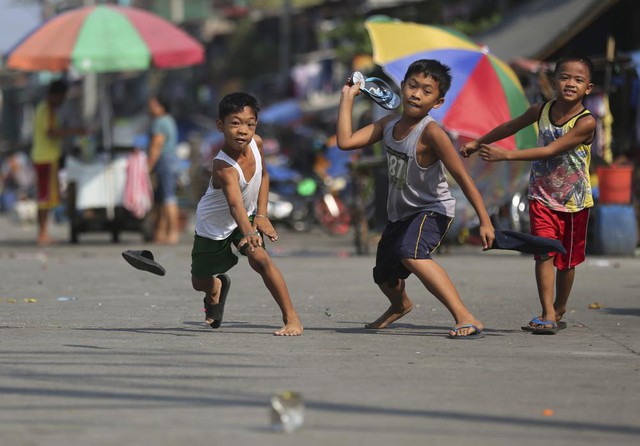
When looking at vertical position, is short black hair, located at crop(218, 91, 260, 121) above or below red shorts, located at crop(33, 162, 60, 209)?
above

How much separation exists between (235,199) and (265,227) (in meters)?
0.22

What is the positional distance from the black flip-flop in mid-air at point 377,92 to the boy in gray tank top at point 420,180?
0.06m

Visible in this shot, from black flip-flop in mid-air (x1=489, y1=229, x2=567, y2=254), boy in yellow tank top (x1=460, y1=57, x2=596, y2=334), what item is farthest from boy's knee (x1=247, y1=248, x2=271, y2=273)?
boy in yellow tank top (x1=460, y1=57, x2=596, y2=334)

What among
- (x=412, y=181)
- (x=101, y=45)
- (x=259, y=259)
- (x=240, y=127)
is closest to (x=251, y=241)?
(x=259, y=259)

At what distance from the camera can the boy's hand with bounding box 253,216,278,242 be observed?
7514mm

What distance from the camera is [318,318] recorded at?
8797 mm

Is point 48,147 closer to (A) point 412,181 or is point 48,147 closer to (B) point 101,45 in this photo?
(B) point 101,45

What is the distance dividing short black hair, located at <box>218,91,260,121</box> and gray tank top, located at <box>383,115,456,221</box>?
75cm

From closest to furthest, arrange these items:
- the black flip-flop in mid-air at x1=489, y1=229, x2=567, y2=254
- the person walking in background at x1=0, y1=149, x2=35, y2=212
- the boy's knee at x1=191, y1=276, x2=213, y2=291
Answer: the black flip-flop in mid-air at x1=489, y1=229, x2=567, y2=254, the boy's knee at x1=191, y1=276, x2=213, y2=291, the person walking in background at x1=0, y1=149, x2=35, y2=212

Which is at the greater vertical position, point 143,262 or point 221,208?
point 221,208

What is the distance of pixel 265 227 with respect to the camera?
763cm

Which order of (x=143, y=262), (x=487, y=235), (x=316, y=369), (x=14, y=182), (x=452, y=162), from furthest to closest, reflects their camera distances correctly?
(x=14, y=182) < (x=143, y=262) < (x=452, y=162) < (x=487, y=235) < (x=316, y=369)

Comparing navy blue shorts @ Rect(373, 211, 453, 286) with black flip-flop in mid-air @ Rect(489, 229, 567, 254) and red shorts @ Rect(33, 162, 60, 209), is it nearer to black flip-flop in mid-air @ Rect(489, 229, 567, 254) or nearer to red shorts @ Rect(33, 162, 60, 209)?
black flip-flop in mid-air @ Rect(489, 229, 567, 254)

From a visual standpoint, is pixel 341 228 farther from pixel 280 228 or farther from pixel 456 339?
pixel 456 339
